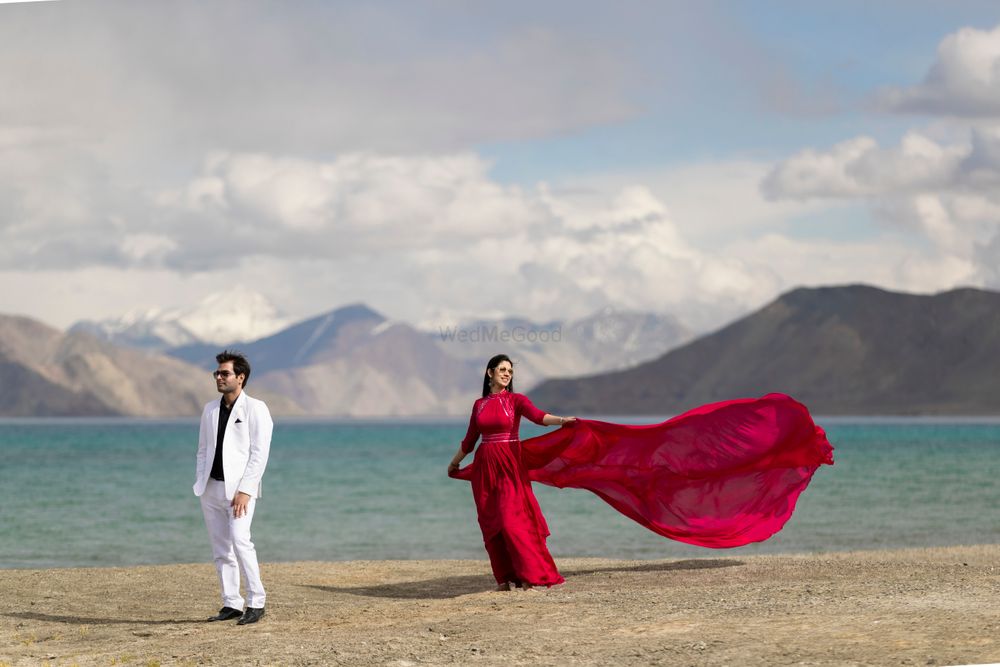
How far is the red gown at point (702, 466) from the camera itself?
14.5 metres

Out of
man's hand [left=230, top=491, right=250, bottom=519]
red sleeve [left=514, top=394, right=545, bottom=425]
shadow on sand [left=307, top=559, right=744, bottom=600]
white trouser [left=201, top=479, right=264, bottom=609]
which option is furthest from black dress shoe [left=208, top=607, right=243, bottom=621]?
red sleeve [left=514, top=394, right=545, bottom=425]

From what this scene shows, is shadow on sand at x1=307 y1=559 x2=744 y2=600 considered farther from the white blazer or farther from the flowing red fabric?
the white blazer

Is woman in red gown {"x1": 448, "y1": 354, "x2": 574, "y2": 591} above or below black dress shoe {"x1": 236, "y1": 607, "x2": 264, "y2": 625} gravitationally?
above

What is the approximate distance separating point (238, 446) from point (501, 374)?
2.81 metres

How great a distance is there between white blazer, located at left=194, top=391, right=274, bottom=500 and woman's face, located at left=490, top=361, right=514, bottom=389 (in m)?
2.51

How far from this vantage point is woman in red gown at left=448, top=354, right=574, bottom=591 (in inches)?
520

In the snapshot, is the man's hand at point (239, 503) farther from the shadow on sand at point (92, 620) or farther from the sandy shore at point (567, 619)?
the shadow on sand at point (92, 620)

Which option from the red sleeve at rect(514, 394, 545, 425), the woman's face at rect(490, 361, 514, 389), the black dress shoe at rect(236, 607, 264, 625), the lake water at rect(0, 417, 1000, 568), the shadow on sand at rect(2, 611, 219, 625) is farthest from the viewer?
the lake water at rect(0, 417, 1000, 568)

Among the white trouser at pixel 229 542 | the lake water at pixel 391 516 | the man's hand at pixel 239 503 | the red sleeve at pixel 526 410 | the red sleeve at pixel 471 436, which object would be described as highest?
the red sleeve at pixel 526 410

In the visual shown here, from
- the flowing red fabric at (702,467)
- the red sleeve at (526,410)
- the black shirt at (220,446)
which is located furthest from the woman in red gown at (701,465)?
the black shirt at (220,446)

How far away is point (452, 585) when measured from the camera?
52.0 ft

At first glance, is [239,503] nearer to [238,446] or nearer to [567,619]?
[238,446]

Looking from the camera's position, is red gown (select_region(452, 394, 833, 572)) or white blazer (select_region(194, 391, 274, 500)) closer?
white blazer (select_region(194, 391, 274, 500))

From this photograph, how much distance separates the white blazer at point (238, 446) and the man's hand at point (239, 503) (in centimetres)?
4
